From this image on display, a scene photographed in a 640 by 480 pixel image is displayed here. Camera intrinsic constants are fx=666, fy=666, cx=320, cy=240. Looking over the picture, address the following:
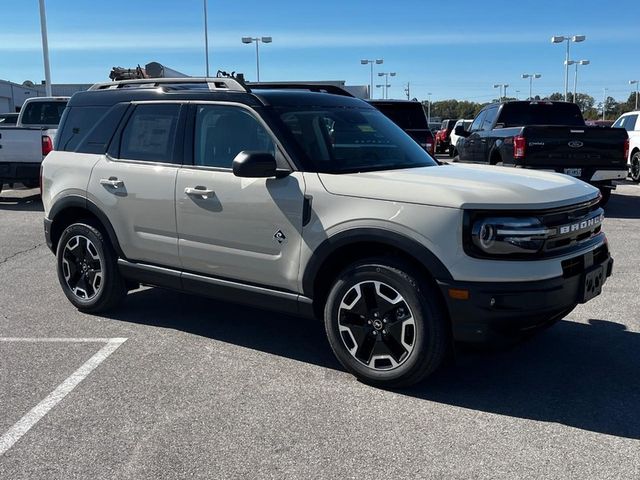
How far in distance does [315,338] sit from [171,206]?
149 centimetres

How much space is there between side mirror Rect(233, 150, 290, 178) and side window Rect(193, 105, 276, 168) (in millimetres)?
322

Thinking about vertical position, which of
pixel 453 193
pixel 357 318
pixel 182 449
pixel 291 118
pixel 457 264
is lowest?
pixel 182 449

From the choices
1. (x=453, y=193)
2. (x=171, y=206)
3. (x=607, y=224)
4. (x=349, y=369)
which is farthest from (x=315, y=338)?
(x=607, y=224)

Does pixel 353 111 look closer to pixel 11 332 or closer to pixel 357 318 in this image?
pixel 357 318

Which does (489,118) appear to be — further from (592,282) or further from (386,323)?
(386,323)

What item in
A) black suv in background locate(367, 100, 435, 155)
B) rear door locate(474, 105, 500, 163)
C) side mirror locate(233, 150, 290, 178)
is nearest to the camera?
side mirror locate(233, 150, 290, 178)

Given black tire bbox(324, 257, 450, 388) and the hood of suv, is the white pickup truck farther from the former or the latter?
black tire bbox(324, 257, 450, 388)

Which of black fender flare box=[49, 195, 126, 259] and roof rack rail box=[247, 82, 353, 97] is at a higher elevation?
roof rack rail box=[247, 82, 353, 97]

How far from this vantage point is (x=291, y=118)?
183 inches

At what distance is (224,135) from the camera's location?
15.8 ft

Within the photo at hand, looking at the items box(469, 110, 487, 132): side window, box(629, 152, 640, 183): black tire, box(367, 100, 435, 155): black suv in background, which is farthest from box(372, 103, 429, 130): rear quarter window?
box(629, 152, 640, 183): black tire

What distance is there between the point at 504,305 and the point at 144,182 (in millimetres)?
2861

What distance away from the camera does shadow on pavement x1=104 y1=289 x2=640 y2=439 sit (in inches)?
151

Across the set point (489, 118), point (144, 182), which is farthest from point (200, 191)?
point (489, 118)
